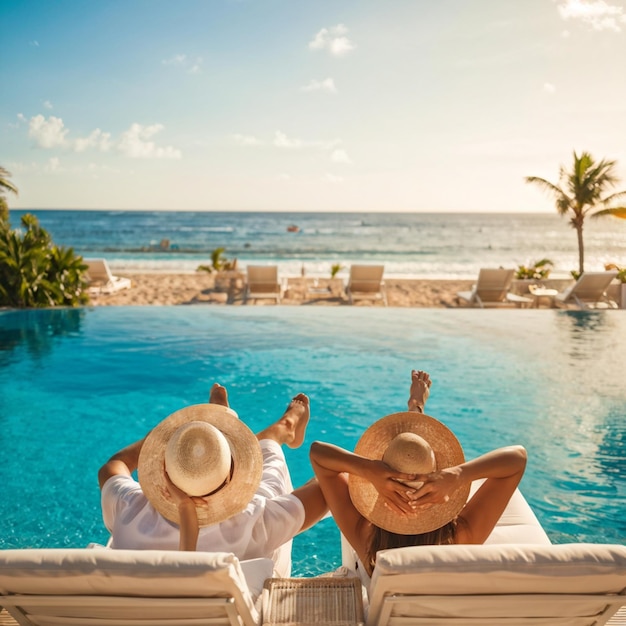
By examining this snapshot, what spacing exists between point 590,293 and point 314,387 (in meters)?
7.81

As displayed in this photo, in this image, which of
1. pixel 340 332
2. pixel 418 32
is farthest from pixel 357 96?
pixel 340 332

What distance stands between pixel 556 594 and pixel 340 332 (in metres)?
7.01

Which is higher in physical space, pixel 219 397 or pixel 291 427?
pixel 219 397

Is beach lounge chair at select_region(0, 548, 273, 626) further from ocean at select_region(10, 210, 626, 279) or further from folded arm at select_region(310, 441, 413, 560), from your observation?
ocean at select_region(10, 210, 626, 279)

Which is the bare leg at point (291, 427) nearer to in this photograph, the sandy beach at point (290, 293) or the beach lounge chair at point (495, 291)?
the sandy beach at point (290, 293)

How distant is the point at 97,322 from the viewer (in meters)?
8.95

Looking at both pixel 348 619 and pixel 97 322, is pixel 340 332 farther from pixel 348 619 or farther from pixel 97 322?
pixel 348 619

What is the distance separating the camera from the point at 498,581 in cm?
149

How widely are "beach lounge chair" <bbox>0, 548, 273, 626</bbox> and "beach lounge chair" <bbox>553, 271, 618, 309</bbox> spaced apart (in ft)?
36.7

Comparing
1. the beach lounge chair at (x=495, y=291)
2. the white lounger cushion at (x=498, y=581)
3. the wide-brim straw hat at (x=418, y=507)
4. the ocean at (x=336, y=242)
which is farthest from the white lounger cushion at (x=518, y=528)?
the ocean at (x=336, y=242)

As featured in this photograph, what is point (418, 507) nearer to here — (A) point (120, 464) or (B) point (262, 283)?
(A) point (120, 464)

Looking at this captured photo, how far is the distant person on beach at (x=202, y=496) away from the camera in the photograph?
1876 mm

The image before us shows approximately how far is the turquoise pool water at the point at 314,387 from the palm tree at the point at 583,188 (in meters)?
8.00

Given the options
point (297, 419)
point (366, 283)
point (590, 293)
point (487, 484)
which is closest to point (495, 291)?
point (590, 293)
